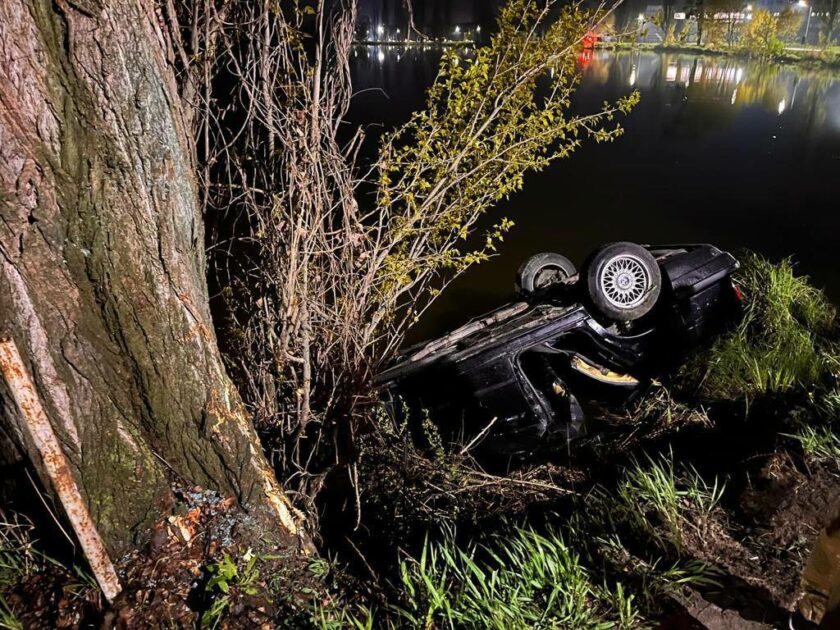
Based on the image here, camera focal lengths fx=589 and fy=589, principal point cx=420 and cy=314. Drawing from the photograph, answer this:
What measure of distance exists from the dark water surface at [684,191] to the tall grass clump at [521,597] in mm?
2767

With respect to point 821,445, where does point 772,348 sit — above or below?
below

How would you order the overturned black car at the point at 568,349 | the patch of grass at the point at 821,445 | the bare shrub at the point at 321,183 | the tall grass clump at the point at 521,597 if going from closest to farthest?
1. the tall grass clump at the point at 521,597
2. the bare shrub at the point at 321,183
3. the patch of grass at the point at 821,445
4. the overturned black car at the point at 568,349

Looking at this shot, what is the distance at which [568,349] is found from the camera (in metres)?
4.61

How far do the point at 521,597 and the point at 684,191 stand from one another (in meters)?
14.2

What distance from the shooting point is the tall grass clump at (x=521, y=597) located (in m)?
2.34

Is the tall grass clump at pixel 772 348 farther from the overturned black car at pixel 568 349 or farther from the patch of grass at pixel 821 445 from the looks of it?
the patch of grass at pixel 821 445

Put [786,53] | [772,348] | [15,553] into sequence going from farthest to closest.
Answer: [786,53] < [772,348] < [15,553]

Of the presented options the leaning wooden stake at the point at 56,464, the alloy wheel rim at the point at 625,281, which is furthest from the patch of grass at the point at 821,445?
the leaning wooden stake at the point at 56,464

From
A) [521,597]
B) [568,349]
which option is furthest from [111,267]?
[568,349]

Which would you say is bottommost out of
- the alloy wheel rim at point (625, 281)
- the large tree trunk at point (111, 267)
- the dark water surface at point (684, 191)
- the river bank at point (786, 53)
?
the dark water surface at point (684, 191)

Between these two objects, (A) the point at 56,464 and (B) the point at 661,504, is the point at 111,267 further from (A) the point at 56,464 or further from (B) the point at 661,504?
(B) the point at 661,504

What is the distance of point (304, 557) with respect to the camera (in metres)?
2.80


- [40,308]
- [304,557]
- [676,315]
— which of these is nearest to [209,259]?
[40,308]

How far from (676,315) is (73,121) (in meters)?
4.40
